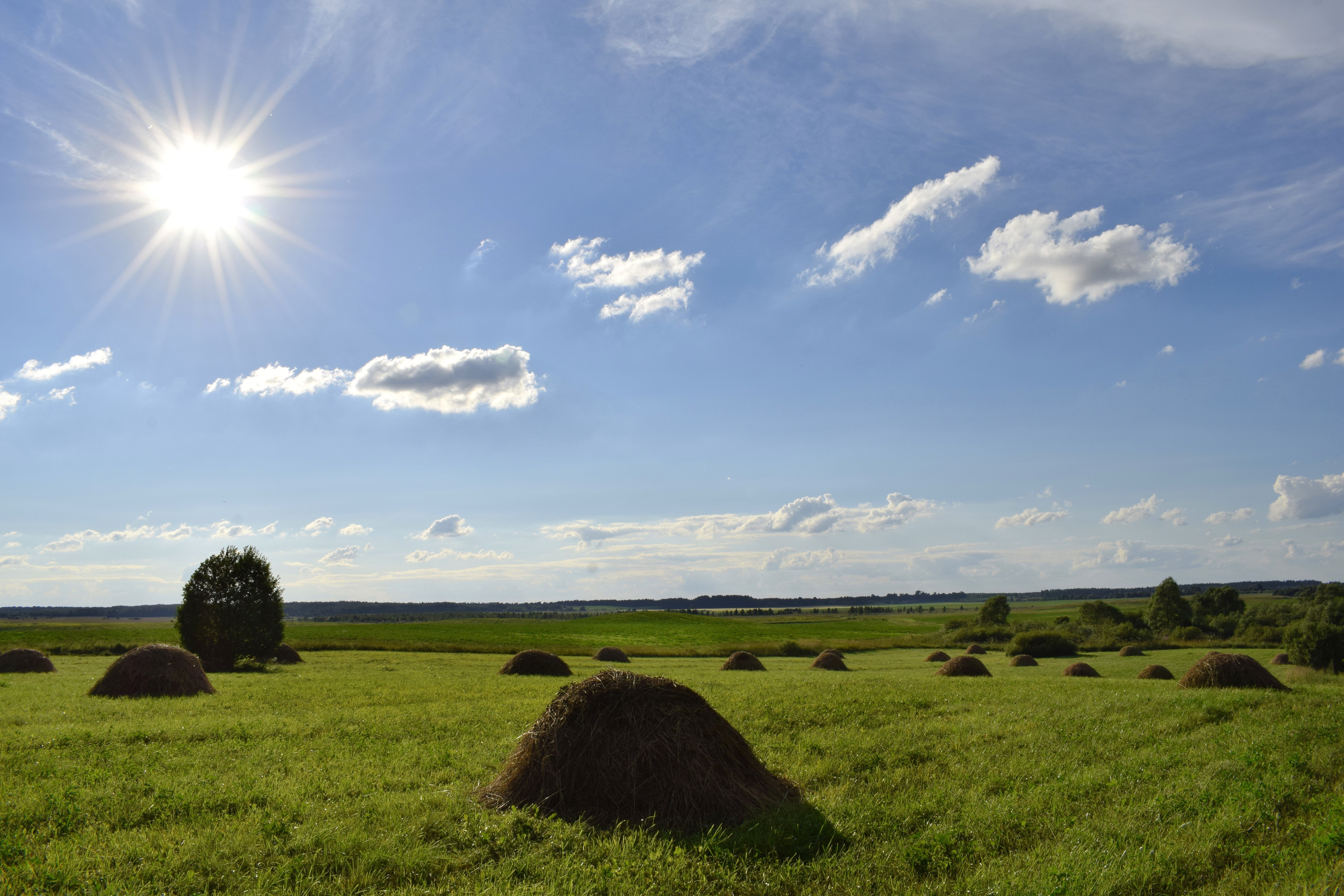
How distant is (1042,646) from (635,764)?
225 ft

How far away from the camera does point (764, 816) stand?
9758 millimetres

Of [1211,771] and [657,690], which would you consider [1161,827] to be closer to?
[1211,771]

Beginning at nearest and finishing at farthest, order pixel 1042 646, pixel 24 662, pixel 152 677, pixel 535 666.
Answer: pixel 152 677
pixel 24 662
pixel 535 666
pixel 1042 646

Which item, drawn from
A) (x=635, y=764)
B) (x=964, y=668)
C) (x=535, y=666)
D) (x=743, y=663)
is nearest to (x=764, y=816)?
(x=635, y=764)

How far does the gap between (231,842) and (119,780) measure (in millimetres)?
4981

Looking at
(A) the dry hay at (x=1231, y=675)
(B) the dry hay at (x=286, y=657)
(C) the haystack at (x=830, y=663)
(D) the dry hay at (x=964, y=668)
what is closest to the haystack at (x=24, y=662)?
(B) the dry hay at (x=286, y=657)

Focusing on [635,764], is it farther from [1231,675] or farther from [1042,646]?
[1042,646]

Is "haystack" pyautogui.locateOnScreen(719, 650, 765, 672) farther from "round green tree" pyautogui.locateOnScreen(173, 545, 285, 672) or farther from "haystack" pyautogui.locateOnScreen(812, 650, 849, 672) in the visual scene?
"round green tree" pyautogui.locateOnScreen(173, 545, 285, 672)

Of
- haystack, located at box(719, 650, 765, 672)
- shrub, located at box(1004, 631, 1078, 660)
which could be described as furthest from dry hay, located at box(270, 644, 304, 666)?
shrub, located at box(1004, 631, 1078, 660)

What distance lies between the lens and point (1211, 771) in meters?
12.6

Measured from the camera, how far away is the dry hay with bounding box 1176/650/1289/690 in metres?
26.3

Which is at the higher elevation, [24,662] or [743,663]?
[24,662]

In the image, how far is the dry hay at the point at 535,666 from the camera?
3959 centimetres

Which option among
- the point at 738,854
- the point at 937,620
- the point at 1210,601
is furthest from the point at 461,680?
the point at 937,620
